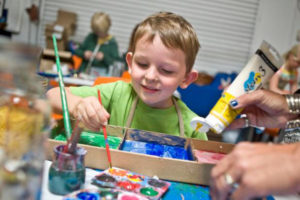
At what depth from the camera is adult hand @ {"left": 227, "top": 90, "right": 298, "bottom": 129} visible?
94cm

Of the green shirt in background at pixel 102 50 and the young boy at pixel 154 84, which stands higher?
the young boy at pixel 154 84

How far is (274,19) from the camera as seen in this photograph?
475 centimetres

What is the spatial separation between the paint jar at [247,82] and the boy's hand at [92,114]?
0.84 ft

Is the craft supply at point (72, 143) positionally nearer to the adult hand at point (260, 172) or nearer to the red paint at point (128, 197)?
the red paint at point (128, 197)

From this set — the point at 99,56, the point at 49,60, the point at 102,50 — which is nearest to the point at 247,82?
the point at 49,60

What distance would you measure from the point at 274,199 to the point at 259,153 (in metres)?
0.34

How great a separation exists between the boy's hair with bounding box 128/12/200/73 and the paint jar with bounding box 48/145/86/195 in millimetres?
649

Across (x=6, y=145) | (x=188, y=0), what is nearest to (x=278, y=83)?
(x=188, y=0)

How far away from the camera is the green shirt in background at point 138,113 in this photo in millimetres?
1242

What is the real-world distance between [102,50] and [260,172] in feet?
12.8

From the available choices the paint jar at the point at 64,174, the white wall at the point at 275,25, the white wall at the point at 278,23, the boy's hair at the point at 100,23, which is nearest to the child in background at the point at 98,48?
the boy's hair at the point at 100,23

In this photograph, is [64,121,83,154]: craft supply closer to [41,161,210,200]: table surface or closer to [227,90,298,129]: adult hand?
[41,161,210,200]: table surface

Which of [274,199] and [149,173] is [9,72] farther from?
[274,199]

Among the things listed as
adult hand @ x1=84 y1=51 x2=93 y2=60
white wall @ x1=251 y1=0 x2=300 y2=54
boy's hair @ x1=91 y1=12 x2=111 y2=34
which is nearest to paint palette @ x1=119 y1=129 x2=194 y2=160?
adult hand @ x1=84 y1=51 x2=93 y2=60
